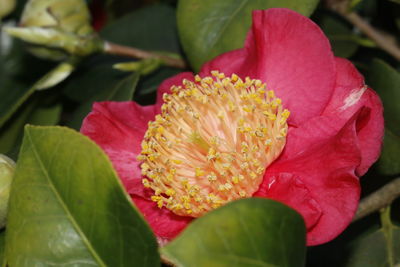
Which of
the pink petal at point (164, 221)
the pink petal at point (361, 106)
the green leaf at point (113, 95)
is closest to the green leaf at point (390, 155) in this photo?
the pink petal at point (361, 106)

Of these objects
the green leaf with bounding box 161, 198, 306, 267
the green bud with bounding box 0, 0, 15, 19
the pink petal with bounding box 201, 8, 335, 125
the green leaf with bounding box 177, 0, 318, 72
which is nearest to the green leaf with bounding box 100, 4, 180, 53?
the green bud with bounding box 0, 0, 15, 19

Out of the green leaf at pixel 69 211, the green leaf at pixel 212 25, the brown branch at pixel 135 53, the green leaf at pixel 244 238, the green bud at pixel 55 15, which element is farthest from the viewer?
the brown branch at pixel 135 53

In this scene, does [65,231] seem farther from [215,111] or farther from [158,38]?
[158,38]

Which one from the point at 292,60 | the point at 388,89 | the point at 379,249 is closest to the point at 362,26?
the point at 388,89

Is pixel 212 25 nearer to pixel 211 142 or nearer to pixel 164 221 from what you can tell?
pixel 211 142

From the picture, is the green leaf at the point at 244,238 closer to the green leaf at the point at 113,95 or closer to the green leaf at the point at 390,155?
the green leaf at the point at 390,155

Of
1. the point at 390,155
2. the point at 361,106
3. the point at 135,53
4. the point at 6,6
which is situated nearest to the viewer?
the point at 361,106
